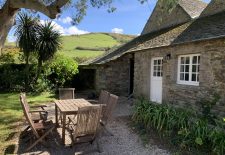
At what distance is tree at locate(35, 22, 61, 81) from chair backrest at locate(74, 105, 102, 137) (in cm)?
1283

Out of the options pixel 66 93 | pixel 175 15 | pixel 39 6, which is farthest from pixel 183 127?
pixel 175 15

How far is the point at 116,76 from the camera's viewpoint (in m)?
16.8

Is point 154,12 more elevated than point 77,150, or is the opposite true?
point 154,12

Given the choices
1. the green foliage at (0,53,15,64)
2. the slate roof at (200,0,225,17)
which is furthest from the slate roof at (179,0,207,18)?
the green foliage at (0,53,15,64)

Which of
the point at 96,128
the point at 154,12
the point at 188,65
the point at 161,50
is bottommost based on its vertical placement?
the point at 96,128

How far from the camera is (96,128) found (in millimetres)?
6121

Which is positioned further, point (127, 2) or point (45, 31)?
point (45, 31)

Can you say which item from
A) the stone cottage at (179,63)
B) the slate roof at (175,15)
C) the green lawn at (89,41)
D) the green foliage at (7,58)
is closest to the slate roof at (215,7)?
the stone cottage at (179,63)

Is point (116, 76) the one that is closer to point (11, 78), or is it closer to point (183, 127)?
point (11, 78)

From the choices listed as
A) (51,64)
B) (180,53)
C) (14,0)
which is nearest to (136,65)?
(180,53)

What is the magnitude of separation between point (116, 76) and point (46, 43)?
18.2 feet

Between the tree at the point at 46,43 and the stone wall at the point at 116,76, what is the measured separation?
3.76 m

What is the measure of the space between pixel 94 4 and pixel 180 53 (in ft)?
13.9

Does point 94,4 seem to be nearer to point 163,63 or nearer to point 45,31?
point 163,63
